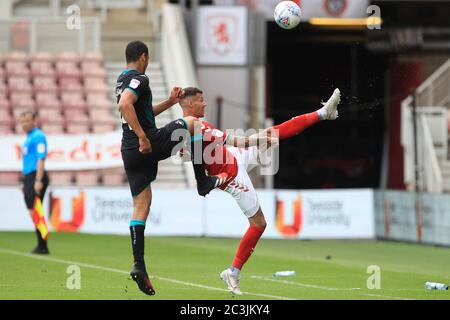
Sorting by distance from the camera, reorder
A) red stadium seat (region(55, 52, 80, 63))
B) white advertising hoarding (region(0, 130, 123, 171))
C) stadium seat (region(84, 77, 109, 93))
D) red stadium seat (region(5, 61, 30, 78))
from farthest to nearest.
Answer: red stadium seat (region(55, 52, 80, 63)) < red stadium seat (region(5, 61, 30, 78)) < stadium seat (region(84, 77, 109, 93)) < white advertising hoarding (region(0, 130, 123, 171))

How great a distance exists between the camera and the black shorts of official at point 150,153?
12.9m

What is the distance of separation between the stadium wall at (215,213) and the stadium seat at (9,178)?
2729 millimetres

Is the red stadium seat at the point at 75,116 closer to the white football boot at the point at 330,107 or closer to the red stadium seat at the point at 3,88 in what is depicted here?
the red stadium seat at the point at 3,88

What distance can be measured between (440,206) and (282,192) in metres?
3.46

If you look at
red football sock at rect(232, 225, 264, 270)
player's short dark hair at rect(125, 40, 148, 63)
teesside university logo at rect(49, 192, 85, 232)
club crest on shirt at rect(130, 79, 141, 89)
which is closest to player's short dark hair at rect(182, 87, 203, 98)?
player's short dark hair at rect(125, 40, 148, 63)

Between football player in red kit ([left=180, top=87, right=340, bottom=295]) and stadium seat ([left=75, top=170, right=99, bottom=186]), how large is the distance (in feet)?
47.6

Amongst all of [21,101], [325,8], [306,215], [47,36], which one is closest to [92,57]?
[47,36]

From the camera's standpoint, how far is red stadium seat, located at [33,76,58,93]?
3075 centimetres

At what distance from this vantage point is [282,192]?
2525cm

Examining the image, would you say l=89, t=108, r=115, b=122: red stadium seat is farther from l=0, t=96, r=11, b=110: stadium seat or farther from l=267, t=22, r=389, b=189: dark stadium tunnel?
l=267, t=22, r=389, b=189: dark stadium tunnel

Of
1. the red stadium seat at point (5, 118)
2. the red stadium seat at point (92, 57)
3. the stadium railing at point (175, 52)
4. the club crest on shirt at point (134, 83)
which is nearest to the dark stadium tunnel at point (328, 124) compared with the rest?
the stadium railing at point (175, 52)
